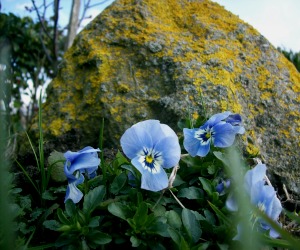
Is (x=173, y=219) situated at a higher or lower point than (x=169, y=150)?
lower

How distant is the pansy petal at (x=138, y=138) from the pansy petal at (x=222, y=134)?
12.5 inches

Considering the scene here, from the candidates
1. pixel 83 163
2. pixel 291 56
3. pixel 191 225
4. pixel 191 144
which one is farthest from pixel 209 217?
pixel 291 56

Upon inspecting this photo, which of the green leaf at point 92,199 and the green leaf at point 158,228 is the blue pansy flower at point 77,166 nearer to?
the green leaf at point 92,199

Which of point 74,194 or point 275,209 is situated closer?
point 275,209

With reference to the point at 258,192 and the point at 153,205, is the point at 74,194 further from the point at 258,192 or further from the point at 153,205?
the point at 258,192

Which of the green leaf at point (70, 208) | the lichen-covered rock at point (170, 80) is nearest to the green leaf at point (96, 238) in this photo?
the green leaf at point (70, 208)

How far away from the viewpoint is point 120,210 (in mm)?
1238

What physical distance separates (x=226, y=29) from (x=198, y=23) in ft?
0.64

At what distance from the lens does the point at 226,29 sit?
8.34 ft

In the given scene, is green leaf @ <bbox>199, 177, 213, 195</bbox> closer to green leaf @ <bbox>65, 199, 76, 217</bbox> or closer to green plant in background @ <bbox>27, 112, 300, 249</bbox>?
green plant in background @ <bbox>27, 112, 300, 249</bbox>

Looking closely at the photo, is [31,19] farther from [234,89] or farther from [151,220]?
[151,220]

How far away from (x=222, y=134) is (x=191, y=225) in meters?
0.44

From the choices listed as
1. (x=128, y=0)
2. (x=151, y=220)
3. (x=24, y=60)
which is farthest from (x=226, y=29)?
(x=24, y=60)

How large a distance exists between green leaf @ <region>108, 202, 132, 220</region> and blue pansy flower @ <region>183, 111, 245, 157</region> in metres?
0.38
